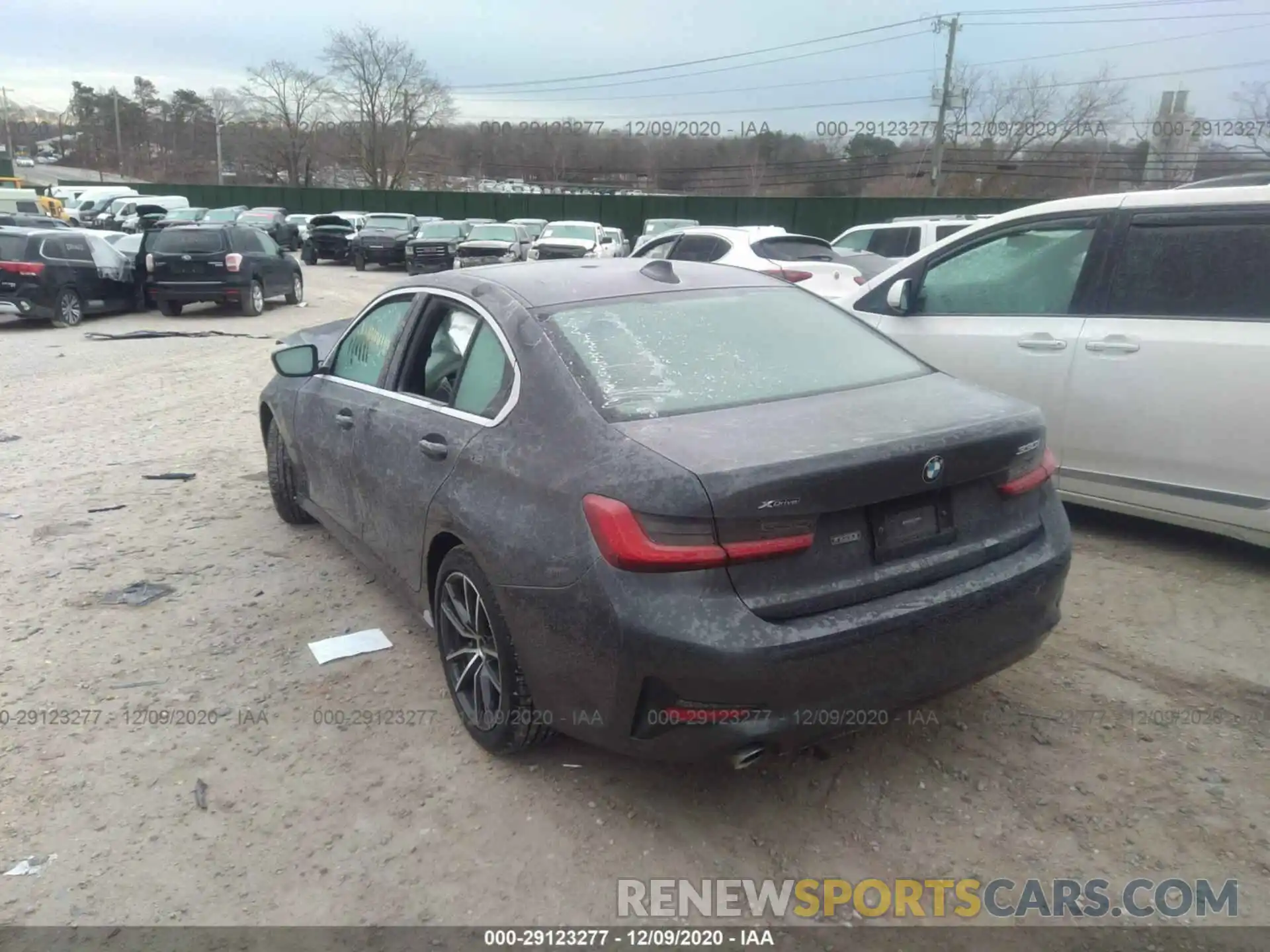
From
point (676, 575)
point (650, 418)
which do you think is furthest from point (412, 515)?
point (676, 575)

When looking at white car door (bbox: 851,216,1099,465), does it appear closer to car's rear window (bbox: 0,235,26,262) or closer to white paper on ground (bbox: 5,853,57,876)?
white paper on ground (bbox: 5,853,57,876)

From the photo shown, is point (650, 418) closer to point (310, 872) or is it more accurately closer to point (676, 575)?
point (676, 575)

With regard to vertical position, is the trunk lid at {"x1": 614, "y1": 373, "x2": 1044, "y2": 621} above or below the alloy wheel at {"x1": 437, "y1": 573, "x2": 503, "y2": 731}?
above

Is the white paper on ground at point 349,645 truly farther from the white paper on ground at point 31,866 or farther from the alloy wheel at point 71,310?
the alloy wheel at point 71,310

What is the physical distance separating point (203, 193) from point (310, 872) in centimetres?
6518

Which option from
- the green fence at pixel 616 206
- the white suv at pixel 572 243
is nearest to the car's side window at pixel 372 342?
the white suv at pixel 572 243

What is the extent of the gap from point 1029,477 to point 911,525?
0.57 m

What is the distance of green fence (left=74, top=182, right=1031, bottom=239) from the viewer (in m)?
→ 38.2

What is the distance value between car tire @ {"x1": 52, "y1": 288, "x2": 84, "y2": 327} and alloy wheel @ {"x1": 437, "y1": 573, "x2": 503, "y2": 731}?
14503 mm

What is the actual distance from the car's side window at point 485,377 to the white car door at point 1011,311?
111 inches

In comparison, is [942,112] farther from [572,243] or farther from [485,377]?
[485,377]

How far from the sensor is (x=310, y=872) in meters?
2.77

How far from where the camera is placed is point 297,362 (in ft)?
15.7

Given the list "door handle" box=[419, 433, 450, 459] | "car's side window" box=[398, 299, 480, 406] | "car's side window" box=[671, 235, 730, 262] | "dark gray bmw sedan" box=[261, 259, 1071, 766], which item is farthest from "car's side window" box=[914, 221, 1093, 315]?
"car's side window" box=[671, 235, 730, 262]
